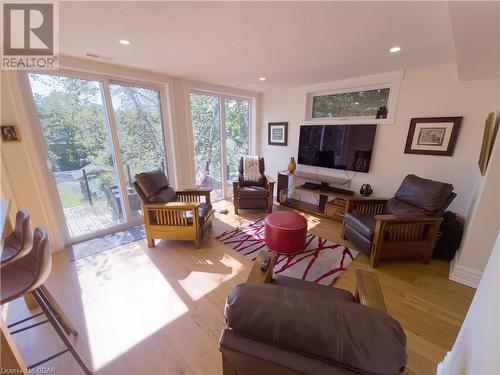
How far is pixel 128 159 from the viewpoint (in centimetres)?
301

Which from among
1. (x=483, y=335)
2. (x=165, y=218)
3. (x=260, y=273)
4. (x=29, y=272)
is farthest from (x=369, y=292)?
(x=165, y=218)

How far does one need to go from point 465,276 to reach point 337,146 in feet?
7.22

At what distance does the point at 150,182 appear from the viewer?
2.65 m

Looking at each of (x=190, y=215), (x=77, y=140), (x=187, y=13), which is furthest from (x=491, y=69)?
(x=77, y=140)

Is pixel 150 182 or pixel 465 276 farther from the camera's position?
pixel 150 182

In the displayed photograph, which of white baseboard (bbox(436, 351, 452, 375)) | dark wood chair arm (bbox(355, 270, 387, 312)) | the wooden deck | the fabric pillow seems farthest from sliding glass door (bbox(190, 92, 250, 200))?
white baseboard (bbox(436, 351, 452, 375))

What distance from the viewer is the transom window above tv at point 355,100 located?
9.66 feet

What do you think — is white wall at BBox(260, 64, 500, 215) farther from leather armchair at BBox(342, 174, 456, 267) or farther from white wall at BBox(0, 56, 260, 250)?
white wall at BBox(0, 56, 260, 250)

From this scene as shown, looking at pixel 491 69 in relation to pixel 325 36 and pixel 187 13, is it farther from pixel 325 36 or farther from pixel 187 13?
pixel 187 13

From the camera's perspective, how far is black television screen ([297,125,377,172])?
3.19 metres

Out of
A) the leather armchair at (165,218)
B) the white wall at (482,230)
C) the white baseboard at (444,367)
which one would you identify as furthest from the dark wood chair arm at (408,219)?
the leather armchair at (165,218)

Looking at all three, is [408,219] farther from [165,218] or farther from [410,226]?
[165,218]

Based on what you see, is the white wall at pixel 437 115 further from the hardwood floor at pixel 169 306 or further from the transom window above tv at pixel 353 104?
the hardwood floor at pixel 169 306

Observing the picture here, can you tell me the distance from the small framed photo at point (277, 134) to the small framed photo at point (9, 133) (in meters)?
3.73
